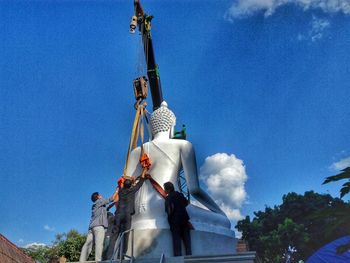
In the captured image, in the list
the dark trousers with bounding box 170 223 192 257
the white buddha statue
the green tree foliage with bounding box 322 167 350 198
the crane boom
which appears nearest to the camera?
the green tree foliage with bounding box 322 167 350 198

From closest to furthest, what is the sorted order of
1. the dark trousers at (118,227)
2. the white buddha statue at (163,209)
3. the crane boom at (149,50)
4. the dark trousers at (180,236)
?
the dark trousers at (180,236)
the white buddha statue at (163,209)
the dark trousers at (118,227)
the crane boom at (149,50)

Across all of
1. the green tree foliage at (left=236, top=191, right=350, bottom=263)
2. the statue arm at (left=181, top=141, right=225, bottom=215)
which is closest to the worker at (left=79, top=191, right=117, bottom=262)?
the statue arm at (left=181, top=141, right=225, bottom=215)

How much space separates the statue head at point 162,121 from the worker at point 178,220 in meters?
2.05

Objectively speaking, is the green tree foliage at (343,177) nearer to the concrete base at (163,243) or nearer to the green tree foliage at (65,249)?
the concrete base at (163,243)

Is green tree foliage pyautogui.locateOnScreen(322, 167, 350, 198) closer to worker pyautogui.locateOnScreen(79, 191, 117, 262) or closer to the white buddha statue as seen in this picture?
the white buddha statue

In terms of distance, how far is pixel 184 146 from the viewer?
6.57m

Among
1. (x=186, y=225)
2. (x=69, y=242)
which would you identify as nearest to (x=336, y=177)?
(x=186, y=225)

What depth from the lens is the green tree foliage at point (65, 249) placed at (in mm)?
19500

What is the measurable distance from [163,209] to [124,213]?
0.60m

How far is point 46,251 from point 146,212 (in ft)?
80.9

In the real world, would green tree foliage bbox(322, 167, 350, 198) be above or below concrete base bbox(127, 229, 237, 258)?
below

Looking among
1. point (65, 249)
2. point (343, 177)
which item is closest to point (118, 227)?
point (343, 177)

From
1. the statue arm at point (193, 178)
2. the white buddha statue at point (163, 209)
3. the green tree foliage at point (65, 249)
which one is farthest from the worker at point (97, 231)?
the green tree foliage at point (65, 249)

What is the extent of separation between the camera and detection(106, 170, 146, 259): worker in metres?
5.63
